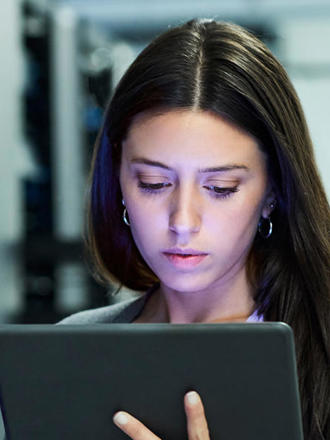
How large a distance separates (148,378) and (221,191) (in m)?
0.34

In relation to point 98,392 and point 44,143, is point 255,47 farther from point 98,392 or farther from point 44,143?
point 44,143

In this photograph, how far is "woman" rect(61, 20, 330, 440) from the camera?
3.71ft

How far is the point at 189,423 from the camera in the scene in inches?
36.1

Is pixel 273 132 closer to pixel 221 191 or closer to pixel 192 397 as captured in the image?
pixel 221 191

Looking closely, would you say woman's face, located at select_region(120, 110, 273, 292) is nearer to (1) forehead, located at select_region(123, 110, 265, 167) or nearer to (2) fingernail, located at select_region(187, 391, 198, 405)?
(1) forehead, located at select_region(123, 110, 265, 167)

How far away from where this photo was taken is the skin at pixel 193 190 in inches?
44.4

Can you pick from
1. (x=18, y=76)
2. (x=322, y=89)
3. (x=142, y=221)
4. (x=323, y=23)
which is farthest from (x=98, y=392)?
(x=323, y=23)

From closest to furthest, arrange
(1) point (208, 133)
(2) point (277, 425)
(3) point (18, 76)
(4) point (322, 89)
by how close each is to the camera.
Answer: (2) point (277, 425) < (1) point (208, 133) < (3) point (18, 76) < (4) point (322, 89)

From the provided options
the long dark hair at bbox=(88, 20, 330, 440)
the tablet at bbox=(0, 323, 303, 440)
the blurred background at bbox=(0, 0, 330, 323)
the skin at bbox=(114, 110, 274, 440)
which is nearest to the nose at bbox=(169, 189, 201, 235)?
the skin at bbox=(114, 110, 274, 440)

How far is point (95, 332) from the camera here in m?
0.91

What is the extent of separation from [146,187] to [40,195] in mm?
3746

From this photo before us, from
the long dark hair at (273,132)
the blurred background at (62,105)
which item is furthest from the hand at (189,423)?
the blurred background at (62,105)

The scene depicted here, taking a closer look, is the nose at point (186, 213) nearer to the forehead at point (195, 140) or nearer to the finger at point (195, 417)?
the forehead at point (195, 140)

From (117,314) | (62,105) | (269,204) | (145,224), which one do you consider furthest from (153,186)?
(62,105)
